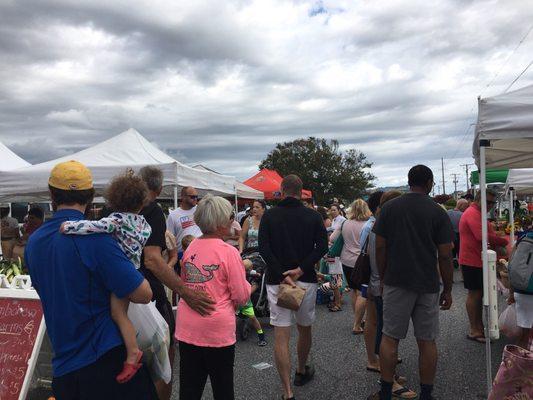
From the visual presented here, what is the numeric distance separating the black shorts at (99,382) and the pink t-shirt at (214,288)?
2.39ft

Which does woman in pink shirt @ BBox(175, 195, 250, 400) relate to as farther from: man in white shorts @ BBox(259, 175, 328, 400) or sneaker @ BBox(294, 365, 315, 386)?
sneaker @ BBox(294, 365, 315, 386)

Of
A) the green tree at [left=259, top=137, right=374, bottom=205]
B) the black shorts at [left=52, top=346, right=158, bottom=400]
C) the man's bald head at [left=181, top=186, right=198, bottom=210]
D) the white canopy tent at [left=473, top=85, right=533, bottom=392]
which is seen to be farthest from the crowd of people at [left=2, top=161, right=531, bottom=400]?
the green tree at [left=259, top=137, right=374, bottom=205]

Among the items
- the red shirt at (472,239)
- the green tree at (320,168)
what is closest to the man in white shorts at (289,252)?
the red shirt at (472,239)

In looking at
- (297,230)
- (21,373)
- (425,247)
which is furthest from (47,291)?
(425,247)

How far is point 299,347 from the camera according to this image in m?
4.06

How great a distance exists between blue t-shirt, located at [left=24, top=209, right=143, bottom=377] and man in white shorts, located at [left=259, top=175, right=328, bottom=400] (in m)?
1.99

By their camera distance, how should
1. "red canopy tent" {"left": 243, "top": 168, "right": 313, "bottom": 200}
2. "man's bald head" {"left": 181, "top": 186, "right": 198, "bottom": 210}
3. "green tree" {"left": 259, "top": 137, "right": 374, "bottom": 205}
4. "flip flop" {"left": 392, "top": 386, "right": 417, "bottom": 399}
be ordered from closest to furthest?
"flip flop" {"left": 392, "top": 386, "right": 417, "bottom": 399}, "man's bald head" {"left": 181, "top": 186, "right": 198, "bottom": 210}, "red canopy tent" {"left": 243, "top": 168, "right": 313, "bottom": 200}, "green tree" {"left": 259, "top": 137, "right": 374, "bottom": 205}

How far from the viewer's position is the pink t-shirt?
2.69m

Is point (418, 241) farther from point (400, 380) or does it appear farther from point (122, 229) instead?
point (122, 229)

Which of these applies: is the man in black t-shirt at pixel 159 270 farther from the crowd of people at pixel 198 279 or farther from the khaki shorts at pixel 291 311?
the khaki shorts at pixel 291 311

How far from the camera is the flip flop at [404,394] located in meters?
3.79

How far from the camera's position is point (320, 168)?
166 feet

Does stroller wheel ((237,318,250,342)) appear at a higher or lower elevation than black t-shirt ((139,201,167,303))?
lower

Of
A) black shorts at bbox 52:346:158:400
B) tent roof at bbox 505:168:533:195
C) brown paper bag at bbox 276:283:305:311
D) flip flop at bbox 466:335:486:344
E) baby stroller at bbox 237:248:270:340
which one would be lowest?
flip flop at bbox 466:335:486:344
